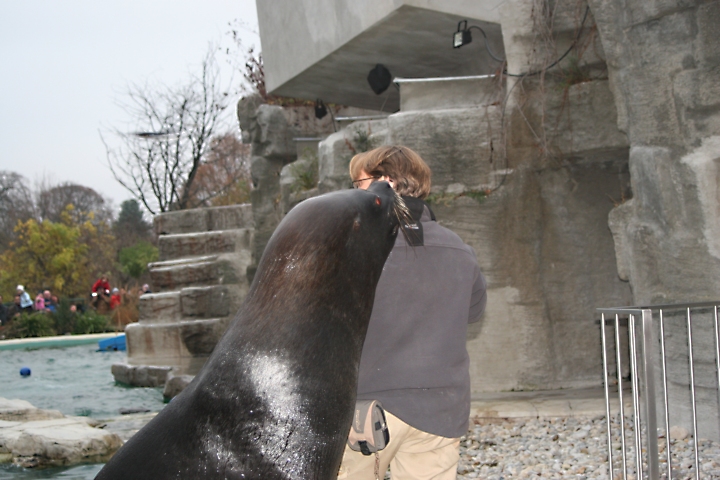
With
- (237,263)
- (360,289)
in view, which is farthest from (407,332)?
(237,263)

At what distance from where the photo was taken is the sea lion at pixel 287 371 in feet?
6.51

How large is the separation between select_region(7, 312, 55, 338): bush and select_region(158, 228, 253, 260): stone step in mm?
6361

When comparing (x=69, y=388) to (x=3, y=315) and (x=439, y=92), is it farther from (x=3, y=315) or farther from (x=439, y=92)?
(x=3, y=315)

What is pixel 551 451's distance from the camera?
4.89 meters

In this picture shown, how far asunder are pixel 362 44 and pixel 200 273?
6.06 metres

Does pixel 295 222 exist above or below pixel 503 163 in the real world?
below

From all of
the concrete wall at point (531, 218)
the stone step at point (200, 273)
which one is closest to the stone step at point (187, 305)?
the stone step at point (200, 273)

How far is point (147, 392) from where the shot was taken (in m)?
10.5

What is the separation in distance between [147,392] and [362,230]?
9092 mm

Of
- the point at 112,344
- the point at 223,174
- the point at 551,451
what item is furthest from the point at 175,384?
the point at 223,174

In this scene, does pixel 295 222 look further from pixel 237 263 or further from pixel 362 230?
pixel 237 263

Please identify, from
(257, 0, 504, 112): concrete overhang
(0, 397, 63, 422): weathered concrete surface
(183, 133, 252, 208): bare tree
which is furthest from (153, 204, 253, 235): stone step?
(183, 133, 252, 208): bare tree

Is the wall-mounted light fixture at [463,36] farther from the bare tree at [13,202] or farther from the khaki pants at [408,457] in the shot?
the bare tree at [13,202]

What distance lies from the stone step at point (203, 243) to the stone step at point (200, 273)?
615 millimetres
